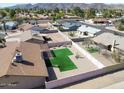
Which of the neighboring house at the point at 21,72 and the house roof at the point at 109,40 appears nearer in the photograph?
the neighboring house at the point at 21,72

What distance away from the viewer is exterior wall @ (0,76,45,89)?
51.9 feet

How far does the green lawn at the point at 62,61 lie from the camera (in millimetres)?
21109

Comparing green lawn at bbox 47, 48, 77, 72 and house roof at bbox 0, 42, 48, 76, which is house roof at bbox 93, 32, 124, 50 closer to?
green lawn at bbox 47, 48, 77, 72

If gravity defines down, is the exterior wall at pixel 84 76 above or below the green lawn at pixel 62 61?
above

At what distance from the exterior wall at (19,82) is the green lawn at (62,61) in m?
4.18

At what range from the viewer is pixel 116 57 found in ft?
72.7

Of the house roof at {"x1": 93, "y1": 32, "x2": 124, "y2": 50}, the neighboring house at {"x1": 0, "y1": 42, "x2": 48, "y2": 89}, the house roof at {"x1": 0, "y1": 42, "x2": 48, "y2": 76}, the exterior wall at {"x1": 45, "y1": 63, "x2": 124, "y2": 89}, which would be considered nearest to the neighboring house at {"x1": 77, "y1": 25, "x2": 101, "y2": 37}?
the house roof at {"x1": 93, "y1": 32, "x2": 124, "y2": 50}

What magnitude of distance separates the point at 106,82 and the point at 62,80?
411 centimetres

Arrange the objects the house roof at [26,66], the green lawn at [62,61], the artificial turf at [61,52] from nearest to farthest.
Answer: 1. the house roof at [26,66]
2. the green lawn at [62,61]
3. the artificial turf at [61,52]

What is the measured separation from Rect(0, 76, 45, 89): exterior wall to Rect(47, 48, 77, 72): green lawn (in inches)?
165

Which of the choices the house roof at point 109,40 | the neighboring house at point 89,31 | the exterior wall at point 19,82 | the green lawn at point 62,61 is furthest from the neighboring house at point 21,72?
the neighboring house at point 89,31

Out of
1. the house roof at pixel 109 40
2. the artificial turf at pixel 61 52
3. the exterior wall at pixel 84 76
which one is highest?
the house roof at pixel 109 40

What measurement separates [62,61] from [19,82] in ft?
26.9

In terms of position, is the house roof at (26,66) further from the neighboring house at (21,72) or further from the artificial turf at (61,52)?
the artificial turf at (61,52)
